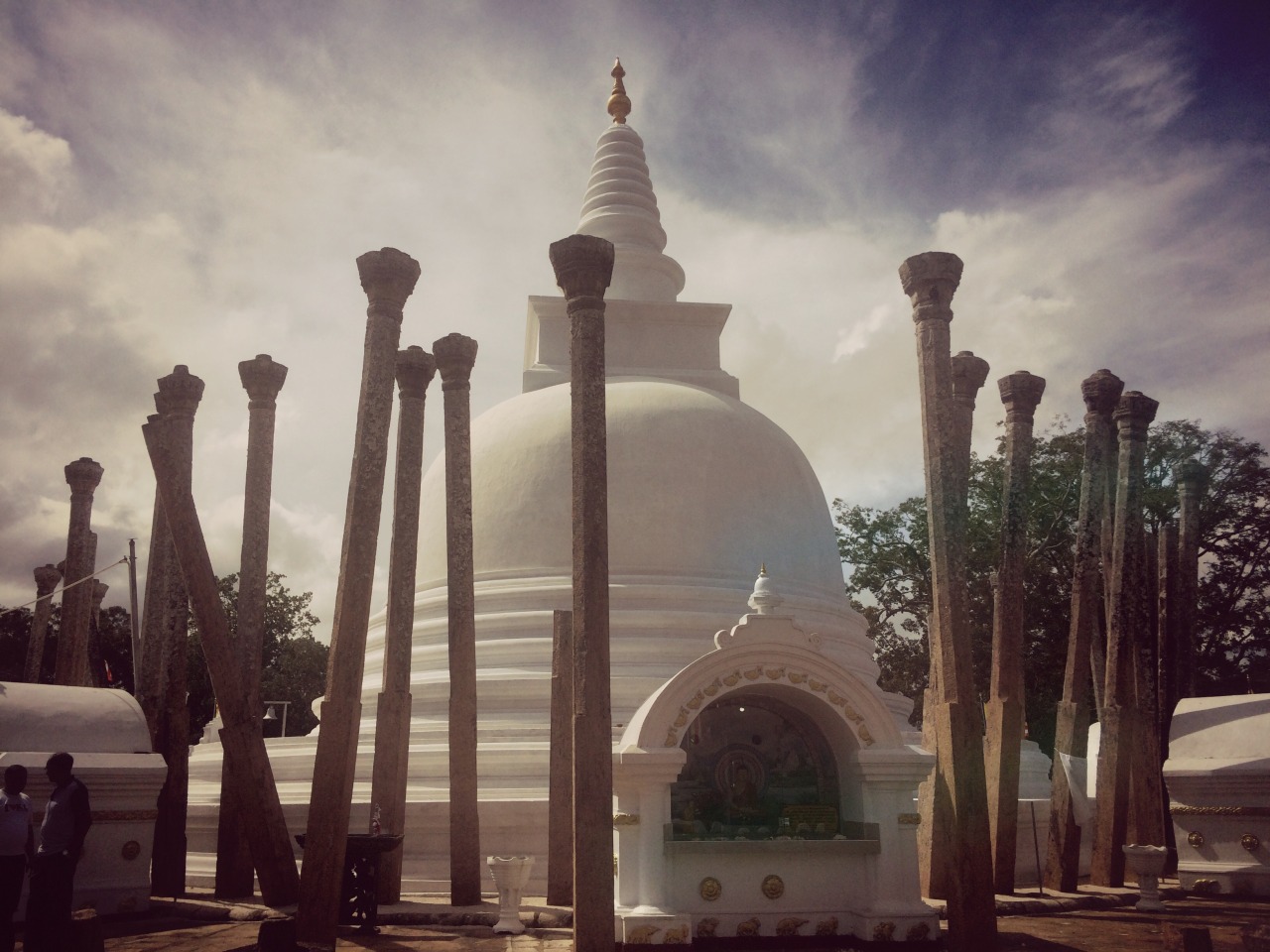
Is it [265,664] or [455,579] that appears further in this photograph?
[265,664]

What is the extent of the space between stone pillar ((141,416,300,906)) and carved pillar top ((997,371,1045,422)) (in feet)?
34.1

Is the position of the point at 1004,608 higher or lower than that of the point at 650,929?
higher

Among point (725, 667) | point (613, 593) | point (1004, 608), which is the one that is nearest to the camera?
point (725, 667)

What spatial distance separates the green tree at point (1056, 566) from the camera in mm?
32688

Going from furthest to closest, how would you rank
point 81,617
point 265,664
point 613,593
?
point 265,664 → point 613,593 → point 81,617

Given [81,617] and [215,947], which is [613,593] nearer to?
[81,617]

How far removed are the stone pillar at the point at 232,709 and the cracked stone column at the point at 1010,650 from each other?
7.74 metres

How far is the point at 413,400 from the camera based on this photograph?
15758 mm

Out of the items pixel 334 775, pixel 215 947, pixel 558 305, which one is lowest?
pixel 215 947

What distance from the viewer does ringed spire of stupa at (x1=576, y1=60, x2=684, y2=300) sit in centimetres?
2770

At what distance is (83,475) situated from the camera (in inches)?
752

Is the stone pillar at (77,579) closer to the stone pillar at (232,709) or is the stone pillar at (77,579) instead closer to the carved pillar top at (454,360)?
the stone pillar at (232,709)

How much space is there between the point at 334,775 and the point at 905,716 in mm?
12683

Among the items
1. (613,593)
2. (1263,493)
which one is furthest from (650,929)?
(1263,493)
